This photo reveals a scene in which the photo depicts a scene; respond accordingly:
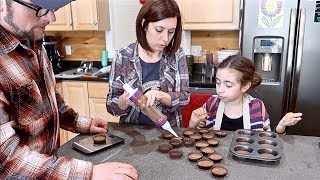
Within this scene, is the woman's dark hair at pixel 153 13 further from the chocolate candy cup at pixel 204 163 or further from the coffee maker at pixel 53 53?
the coffee maker at pixel 53 53

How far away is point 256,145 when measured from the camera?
1156 mm

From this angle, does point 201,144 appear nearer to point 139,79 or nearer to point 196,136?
point 196,136

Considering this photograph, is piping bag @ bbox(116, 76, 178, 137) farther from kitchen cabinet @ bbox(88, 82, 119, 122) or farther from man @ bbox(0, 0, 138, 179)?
kitchen cabinet @ bbox(88, 82, 119, 122)

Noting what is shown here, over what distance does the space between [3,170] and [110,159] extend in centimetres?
38

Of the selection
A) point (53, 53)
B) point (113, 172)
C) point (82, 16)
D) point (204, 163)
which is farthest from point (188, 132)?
point (53, 53)

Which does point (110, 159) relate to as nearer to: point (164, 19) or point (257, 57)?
point (164, 19)

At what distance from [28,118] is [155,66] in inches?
30.7

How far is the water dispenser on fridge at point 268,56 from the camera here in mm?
2369

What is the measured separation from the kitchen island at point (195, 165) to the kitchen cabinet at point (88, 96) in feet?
5.76

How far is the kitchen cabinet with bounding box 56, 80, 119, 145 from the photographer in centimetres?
304

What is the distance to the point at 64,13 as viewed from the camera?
3170 millimetres

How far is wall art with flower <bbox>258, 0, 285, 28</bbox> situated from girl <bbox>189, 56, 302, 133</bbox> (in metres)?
0.80

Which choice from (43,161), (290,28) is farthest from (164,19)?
(290,28)

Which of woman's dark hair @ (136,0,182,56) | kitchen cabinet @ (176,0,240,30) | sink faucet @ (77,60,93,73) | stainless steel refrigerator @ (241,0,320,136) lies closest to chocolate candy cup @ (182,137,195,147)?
woman's dark hair @ (136,0,182,56)
